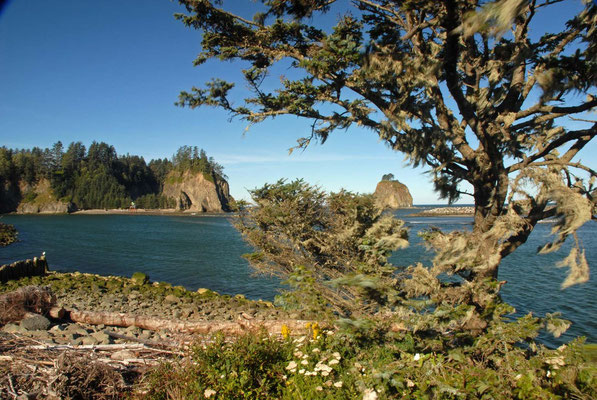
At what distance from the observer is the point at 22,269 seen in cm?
1817

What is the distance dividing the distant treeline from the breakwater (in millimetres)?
116163

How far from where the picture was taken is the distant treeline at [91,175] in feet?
398

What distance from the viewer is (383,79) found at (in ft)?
11.8

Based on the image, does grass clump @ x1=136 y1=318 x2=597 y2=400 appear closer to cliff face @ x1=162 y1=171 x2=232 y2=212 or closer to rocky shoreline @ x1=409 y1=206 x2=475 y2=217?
rocky shoreline @ x1=409 y1=206 x2=475 y2=217

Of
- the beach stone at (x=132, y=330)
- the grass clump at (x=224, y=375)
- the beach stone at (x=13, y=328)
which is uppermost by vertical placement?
the grass clump at (x=224, y=375)

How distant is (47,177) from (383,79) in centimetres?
15156

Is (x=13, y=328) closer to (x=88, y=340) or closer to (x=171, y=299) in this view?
(x=88, y=340)

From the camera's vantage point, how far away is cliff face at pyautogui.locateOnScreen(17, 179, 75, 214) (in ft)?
380

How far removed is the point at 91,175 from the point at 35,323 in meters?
149

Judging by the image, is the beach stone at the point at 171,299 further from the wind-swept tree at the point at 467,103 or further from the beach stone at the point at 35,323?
the wind-swept tree at the point at 467,103

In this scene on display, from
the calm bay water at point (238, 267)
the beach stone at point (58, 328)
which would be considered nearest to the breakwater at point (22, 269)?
the calm bay water at point (238, 267)

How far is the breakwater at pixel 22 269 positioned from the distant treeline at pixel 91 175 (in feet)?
381

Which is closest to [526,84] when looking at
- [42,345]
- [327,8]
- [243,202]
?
[327,8]

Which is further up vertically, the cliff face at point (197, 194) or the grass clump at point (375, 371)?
the cliff face at point (197, 194)
